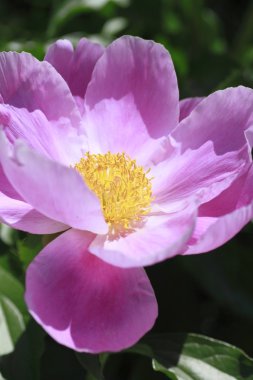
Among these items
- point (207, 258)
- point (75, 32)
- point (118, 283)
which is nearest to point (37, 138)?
point (118, 283)

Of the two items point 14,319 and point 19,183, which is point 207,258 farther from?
point 19,183

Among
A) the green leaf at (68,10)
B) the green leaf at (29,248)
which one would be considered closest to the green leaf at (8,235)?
the green leaf at (29,248)

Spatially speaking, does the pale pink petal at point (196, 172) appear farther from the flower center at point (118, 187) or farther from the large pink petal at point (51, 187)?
the large pink petal at point (51, 187)

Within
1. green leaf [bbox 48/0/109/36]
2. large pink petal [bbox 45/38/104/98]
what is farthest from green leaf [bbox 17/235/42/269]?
green leaf [bbox 48/0/109/36]

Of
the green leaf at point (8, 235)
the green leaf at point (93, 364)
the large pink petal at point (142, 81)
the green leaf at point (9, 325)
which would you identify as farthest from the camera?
the green leaf at point (8, 235)

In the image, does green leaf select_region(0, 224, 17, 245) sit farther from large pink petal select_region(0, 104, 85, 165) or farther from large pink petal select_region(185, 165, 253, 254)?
large pink petal select_region(185, 165, 253, 254)

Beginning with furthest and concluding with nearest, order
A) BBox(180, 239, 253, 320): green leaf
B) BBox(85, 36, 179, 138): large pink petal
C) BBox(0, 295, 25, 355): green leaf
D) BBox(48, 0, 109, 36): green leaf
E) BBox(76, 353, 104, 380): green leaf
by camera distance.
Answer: BBox(48, 0, 109, 36): green leaf < BBox(180, 239, 253, 320): green leaf < BBox(85, 36, 179, 138): large pink petal < BBox(0, 295, 25, 355): green leaf < BBox(76, 353, 104, 380): green leaf
